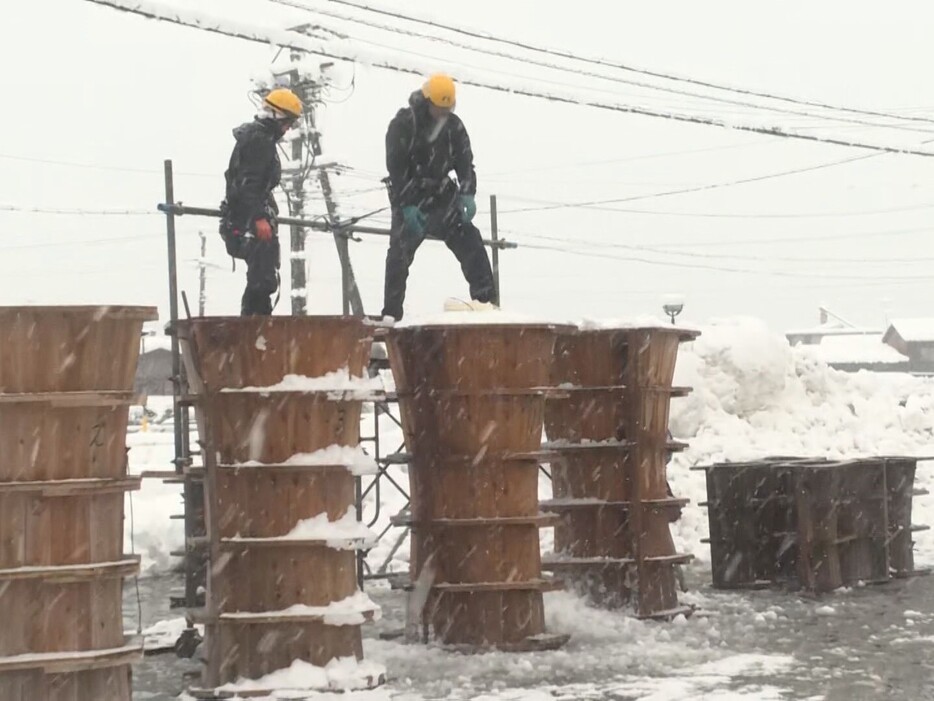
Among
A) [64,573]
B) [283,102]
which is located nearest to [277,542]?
[64,573]

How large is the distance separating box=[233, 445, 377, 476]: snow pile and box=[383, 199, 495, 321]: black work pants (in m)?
2.48

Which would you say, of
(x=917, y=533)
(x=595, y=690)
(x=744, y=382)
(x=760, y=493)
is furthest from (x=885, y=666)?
(x=744, y=382)

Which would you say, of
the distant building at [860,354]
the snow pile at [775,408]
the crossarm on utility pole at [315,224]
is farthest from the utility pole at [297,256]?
the distant building at [860,354]

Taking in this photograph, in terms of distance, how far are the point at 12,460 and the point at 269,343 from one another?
1.92 meters

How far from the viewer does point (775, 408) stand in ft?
84.0

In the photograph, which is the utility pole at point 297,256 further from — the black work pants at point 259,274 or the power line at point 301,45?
the black work pants at point 259,274

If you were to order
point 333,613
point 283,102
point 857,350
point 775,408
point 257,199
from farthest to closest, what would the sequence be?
point 857,350 → point 775,408 → point 283,102 → point 257,199 → point 333,613

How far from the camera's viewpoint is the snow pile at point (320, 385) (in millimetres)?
9656

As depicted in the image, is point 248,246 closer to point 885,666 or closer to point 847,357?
point 885,666

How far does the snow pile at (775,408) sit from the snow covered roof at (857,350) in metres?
65.3

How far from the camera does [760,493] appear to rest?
47.8 ft

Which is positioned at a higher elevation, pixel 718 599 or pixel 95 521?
pixel 95 521

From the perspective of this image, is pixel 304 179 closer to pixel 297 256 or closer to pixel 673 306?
pixel 297 256

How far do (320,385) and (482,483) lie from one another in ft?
6.80
